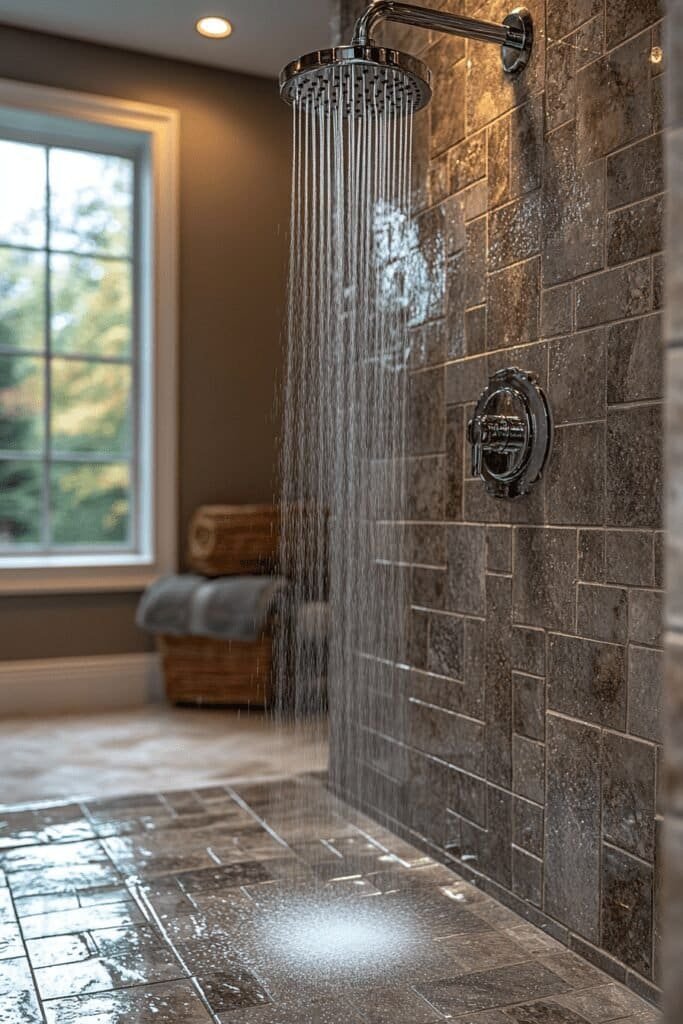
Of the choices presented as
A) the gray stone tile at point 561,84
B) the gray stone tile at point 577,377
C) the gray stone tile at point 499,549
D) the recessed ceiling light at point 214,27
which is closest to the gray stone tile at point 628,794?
the gray stone tile at point 499,549

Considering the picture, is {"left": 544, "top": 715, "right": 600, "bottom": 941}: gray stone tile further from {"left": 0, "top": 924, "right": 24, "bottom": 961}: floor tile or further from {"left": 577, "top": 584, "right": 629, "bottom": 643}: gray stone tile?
{"left": 0, "top": 924, "right": 24, "bottom": 961}: floor tile

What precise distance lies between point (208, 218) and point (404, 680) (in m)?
2.63

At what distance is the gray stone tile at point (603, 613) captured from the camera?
1.63 metres

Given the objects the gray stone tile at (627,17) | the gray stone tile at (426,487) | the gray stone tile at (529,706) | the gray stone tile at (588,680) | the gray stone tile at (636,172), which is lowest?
the gray stone tile at (529,706)

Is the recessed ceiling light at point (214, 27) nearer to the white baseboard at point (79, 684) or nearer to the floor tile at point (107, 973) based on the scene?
the white baseboard at point (79, 684)

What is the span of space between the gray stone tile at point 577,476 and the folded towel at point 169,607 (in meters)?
2.25

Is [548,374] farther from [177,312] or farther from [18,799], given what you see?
[177,312]

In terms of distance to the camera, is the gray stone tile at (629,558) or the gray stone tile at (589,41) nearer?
the gray stone tile at (629,558)

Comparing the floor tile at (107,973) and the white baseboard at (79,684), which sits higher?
the white baseboard at (79,684)

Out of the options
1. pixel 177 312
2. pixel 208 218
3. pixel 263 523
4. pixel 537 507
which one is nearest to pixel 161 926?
pixel 537 507

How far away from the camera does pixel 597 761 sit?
170 centimetres

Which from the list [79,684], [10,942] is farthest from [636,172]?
[79,684]

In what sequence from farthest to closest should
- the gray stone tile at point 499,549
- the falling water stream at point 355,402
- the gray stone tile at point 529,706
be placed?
the falling water stream at point 355,402 → the gray stone tile at point 499,549 → the gray stone tile at point 529,706

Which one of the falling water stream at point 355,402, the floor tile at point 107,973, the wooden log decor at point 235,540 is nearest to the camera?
the floor tile at point 107,973
